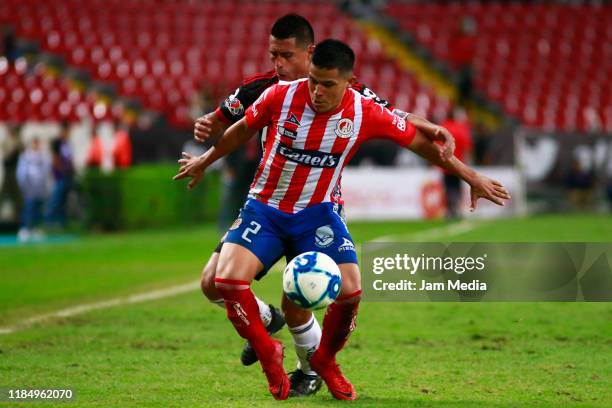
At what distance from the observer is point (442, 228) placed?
21703mm

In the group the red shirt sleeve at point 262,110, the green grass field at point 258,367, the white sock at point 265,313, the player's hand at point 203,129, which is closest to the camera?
the green grass field at point 258,367

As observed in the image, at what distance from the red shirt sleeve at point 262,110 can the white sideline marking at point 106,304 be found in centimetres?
384

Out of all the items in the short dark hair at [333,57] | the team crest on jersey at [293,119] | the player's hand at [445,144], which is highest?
the short dark hair at [333,57]

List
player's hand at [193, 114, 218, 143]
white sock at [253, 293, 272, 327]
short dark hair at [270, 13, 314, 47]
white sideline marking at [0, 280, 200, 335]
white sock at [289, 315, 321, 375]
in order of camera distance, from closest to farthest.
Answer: white sock at [289, 315, 321, 375] < player's hand at [193, 114, 218, 143] < short dark hair at [270, 13, 314, 47] < white sock at [253, 293, 272, 327] < white sideline marking at [0, 280, 200, 335]

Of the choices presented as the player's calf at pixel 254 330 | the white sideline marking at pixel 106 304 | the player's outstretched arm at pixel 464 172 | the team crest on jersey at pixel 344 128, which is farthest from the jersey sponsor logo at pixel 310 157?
the white sideline marking at pixel 106 304

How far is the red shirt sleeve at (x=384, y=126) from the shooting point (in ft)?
22.3

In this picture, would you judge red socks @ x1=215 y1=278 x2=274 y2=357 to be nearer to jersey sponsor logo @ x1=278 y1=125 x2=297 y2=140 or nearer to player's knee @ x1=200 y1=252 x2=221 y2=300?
player's knee @ x1=200 y1=252 x2=221 y2=300

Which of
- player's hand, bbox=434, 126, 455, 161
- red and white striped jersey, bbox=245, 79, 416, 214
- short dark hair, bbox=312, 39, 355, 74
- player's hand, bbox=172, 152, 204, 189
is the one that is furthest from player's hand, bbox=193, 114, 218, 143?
player's hand, bbox=434, 126, 455, 161

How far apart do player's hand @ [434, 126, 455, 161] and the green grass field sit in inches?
56.2

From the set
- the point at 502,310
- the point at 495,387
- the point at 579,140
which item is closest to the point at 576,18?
the point at 579,140

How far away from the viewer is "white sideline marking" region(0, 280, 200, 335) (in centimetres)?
1007

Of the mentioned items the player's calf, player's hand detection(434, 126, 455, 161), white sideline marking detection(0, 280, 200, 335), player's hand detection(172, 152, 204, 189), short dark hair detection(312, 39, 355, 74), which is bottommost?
white sideline marking detection(0, 280, 200, 335)

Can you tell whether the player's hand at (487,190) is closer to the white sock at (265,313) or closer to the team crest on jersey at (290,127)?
the team crest on jersey at (290,127)

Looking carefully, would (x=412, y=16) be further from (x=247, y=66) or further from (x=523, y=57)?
(x=247, y=66)
